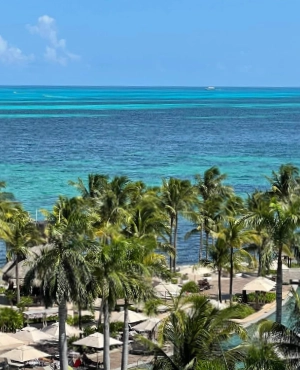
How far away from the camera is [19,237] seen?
4384 centimetres

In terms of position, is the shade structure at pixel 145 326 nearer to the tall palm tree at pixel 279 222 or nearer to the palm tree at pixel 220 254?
the tall palm tree at pixel 279 222

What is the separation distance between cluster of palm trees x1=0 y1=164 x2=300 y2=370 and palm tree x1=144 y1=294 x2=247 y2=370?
460 cm

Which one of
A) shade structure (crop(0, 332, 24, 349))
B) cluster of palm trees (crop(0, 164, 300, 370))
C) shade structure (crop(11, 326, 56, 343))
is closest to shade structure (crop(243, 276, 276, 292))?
cluster of palm trees (crop(0, 164, 300, 370))

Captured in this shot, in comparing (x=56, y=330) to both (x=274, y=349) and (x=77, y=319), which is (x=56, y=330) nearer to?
(x=77, y=319)

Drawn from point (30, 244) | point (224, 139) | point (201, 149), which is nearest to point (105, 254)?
point (30, 244)

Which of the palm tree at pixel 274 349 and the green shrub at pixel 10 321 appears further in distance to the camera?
the green shrub at pixel 10 321

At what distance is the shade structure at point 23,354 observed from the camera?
31.9 m

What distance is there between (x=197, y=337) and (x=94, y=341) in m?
10.8

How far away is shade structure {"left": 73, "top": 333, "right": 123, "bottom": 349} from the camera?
33562 millimetres

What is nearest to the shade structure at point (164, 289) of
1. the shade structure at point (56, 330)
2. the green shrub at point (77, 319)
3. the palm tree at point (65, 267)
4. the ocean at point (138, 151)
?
the green shrub at point (77, 319)

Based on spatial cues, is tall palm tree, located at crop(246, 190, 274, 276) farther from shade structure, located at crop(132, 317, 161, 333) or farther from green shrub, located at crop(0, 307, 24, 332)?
green shrub, located at crop(0, 307, 24, 332)

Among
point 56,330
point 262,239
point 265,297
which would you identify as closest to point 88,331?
point 56,330

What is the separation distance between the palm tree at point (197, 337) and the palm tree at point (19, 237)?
19283mm

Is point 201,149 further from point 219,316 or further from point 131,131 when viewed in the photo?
point 219,316
